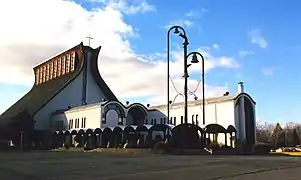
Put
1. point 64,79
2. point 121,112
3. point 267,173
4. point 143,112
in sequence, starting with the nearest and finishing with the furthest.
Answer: point 267,173
point 121,112
point 143,112
point 64,79

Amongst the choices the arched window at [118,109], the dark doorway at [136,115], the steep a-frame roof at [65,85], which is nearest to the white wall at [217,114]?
the arched window at [118,109]

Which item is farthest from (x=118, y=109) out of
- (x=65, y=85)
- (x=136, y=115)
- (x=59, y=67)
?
(x=59, y=67)

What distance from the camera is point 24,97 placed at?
89.0 metres

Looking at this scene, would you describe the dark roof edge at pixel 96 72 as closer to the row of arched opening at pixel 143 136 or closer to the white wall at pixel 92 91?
the white wall at pixel 92 91

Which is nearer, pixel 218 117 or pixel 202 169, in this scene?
pixel 202 169

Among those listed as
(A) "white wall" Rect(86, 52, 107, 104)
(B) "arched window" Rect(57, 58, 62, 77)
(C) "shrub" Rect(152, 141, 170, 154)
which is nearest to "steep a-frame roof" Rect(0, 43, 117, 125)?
(A) "white wall" Rect(86, 52, 107, 104)

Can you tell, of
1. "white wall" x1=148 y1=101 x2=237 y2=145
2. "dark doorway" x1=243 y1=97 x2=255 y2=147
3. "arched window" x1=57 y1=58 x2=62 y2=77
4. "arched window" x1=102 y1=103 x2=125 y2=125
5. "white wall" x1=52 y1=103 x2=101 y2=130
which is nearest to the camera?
"white wall" x1=148 y1=101 x2=237 y2=145

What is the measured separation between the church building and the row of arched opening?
5.17 ft

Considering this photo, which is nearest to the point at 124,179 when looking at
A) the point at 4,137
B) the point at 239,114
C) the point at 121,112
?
the point at 239,114

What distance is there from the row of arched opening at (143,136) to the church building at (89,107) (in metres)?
1.58

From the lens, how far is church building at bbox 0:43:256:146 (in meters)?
50.9

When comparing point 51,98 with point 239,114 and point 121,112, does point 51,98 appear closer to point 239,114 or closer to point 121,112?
point 121,112

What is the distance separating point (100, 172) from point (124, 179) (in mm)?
1889

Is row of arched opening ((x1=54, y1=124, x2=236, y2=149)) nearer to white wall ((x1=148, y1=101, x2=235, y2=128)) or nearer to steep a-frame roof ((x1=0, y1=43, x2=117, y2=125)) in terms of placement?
white wall ((x1=148, y1=101, x2=235, y2=128))
